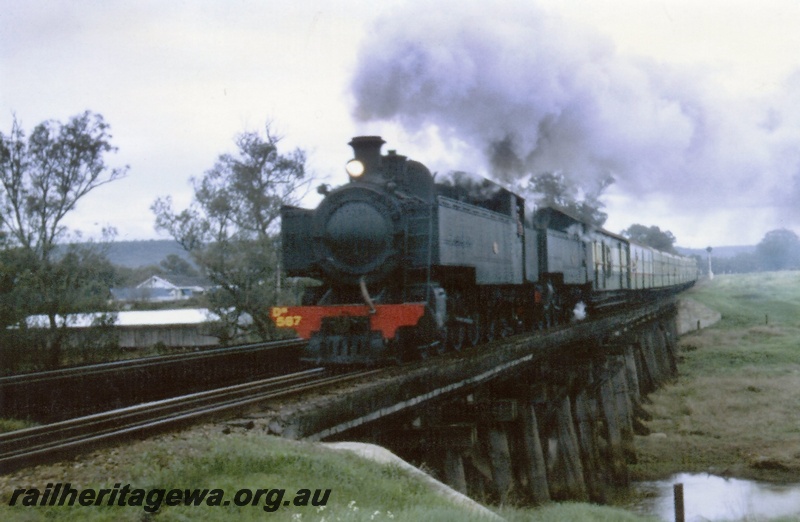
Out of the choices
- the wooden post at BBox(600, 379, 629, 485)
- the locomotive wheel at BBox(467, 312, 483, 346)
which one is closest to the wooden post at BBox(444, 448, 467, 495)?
the locomotive wheel at BBox(467, 312, 483, 346)

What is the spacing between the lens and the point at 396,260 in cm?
1130

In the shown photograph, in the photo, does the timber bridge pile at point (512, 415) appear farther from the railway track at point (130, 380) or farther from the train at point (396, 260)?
the railway track at point (130, 380)

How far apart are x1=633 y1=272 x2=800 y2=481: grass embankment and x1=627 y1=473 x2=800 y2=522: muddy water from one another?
62 centimetres

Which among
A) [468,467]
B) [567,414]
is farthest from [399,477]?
[567,414]

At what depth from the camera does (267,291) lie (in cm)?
2652

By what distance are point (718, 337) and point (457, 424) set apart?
3334cm

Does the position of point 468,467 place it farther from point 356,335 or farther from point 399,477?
point 399,477

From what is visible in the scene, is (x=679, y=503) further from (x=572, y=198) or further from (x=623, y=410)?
(x=572, y=198)

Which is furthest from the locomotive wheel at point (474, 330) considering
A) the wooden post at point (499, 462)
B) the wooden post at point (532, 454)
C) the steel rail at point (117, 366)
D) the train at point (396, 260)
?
the steel rail at point (117, 366)

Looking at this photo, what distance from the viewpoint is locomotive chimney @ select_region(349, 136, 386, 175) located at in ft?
39.0

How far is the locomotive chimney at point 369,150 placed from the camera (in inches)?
468
